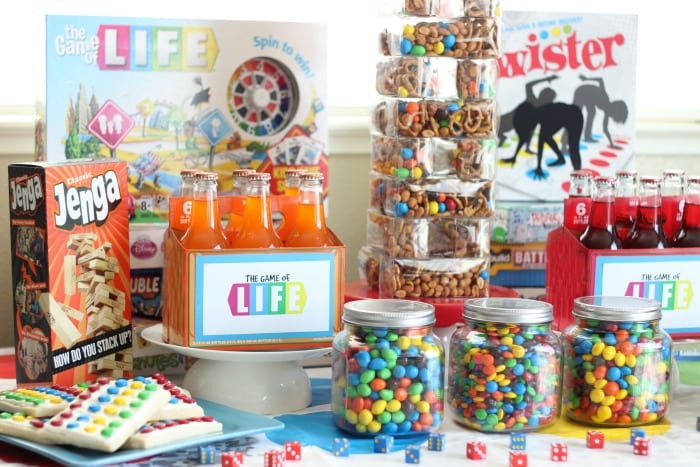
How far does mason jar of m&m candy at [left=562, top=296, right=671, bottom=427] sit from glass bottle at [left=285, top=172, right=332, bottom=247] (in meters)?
0.38

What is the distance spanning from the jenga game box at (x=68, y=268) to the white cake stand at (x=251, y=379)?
100 mm

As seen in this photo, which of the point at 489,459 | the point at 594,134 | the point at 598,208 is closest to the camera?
the point at 489,459

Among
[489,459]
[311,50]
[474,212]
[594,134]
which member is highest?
[311,50]

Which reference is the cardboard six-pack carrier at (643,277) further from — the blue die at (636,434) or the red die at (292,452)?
the red die at (292,452)

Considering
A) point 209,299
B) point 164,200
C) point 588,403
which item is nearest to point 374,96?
point 164,200

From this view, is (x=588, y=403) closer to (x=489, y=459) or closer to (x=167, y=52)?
(x=489, y=459)

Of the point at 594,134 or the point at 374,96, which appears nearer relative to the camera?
the point at 374,96

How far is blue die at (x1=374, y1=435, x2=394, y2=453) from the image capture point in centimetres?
126

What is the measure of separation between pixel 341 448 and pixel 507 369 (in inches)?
9.2

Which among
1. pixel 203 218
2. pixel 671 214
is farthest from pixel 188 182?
pixel 671 214

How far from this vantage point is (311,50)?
177cm

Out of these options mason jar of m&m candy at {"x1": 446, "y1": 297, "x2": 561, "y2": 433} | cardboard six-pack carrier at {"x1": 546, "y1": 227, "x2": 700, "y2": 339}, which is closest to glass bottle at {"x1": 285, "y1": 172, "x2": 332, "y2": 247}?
mason jar of m&m candy at {"x1": 446, "y1": 297, "x2": 561, "y2": 433}

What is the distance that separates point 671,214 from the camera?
1627mm

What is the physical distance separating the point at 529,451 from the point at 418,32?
0.67m
